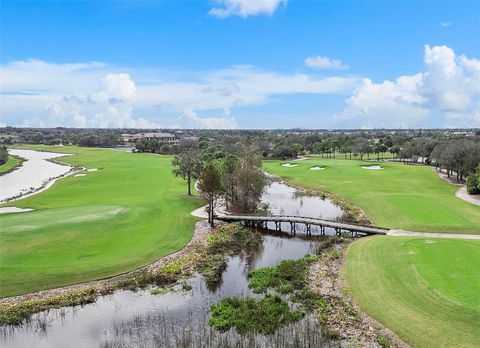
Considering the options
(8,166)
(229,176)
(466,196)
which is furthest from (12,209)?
(8,166)

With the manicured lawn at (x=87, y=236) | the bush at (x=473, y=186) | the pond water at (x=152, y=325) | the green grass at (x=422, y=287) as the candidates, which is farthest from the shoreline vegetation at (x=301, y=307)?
the bush at (x=473, y=186)

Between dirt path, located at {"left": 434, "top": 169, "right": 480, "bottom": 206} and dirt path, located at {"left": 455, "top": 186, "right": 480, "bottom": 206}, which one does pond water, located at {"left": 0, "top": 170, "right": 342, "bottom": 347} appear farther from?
dirt path, located at {"left": 434, "top": 169, "right": 480, "bottom": 206}

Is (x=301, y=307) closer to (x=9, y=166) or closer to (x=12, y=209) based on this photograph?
(x=12, y=209)

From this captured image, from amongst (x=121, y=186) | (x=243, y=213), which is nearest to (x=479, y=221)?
(x=243, y=213)

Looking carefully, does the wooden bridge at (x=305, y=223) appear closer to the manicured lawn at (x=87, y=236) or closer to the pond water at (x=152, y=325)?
the manicured lawn at (x=87, y=236)

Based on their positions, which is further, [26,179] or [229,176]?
[26,179]

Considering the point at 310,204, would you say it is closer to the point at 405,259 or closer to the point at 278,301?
the point at 405,259

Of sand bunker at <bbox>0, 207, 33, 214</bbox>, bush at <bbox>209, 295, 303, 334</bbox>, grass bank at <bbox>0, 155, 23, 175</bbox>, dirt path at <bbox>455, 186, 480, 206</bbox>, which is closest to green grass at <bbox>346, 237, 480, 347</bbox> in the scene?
bush at <bbox>209, 295, 303, 334</bbox>
